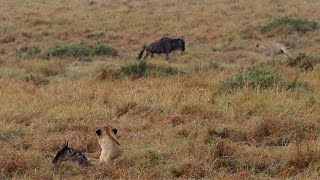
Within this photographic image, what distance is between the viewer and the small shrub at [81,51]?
45.2ft

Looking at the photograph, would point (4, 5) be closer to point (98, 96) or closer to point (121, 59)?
point (121, 59)

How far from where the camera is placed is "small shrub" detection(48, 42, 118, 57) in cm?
1379

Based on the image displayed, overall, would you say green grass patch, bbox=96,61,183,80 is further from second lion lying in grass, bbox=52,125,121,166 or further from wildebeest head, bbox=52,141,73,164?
wildebeest head, bbox=52,141,73,164

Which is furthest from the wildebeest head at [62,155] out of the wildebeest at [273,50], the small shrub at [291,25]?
the small shrub at [291,25]

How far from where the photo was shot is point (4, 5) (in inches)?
985

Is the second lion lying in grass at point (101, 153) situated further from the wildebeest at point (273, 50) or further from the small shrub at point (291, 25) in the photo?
the small shrub at point (291, 25)

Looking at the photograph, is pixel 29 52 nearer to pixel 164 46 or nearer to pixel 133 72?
pixel 164 46

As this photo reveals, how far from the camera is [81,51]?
13820mm

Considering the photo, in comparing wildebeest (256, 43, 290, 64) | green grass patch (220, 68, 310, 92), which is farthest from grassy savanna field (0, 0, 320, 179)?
wildebeest (256, 43, 290, 64)

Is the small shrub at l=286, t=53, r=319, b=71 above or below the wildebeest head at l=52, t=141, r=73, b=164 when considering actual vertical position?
below

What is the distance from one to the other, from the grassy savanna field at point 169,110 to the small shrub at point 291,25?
6cm

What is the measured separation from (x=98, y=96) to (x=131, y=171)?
3188 mm

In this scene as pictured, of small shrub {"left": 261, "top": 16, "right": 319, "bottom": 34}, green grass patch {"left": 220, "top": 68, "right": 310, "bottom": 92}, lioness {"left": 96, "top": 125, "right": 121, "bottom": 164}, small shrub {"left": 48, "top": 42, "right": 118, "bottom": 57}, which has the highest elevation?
lioness {"left": 96, "top": 125, "right": 121, "bottom": 164}

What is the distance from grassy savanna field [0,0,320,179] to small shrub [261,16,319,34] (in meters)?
0.06
